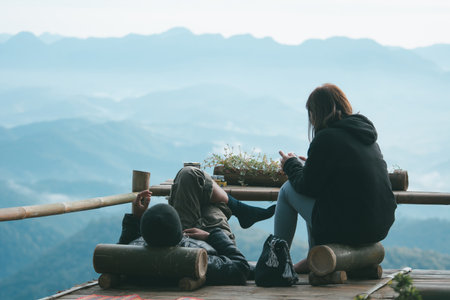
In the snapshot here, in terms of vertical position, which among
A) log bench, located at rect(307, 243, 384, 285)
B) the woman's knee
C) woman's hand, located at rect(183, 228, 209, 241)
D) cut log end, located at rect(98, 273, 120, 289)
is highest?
the woman's knee

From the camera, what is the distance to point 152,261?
11.3ft

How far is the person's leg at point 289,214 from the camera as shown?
3865 millimetres

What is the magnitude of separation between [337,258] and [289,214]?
1.84 ft

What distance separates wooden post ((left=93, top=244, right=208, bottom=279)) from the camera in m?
3.42

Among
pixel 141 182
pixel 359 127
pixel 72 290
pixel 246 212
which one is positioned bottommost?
pixel 72 290

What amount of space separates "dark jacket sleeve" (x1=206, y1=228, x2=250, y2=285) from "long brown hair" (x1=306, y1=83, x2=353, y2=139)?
0.96m

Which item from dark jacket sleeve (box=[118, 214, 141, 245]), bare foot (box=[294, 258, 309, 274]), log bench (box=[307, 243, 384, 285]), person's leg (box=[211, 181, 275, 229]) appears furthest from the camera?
person's leg (box=[211, 181, 275, 229])

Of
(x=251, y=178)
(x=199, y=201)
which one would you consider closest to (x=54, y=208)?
(x=199, y=201)

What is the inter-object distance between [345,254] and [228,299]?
0.80 meters

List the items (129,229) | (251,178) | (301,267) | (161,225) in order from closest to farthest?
(161,225)
(129,229)
(301,267)
(251,178)

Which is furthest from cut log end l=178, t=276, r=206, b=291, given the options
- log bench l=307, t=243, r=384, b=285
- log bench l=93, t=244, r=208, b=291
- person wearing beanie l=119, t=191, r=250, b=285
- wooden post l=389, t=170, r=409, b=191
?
wooden post l=389, t=170, r=409, b=191

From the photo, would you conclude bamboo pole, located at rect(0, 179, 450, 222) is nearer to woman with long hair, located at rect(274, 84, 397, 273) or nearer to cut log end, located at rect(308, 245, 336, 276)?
woman with long hair, located at rect(274, 84, 397, 273)

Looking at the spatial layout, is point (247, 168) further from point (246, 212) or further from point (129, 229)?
point (129, 229)

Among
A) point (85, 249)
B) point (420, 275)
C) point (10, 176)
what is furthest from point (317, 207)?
point (10, 176)
